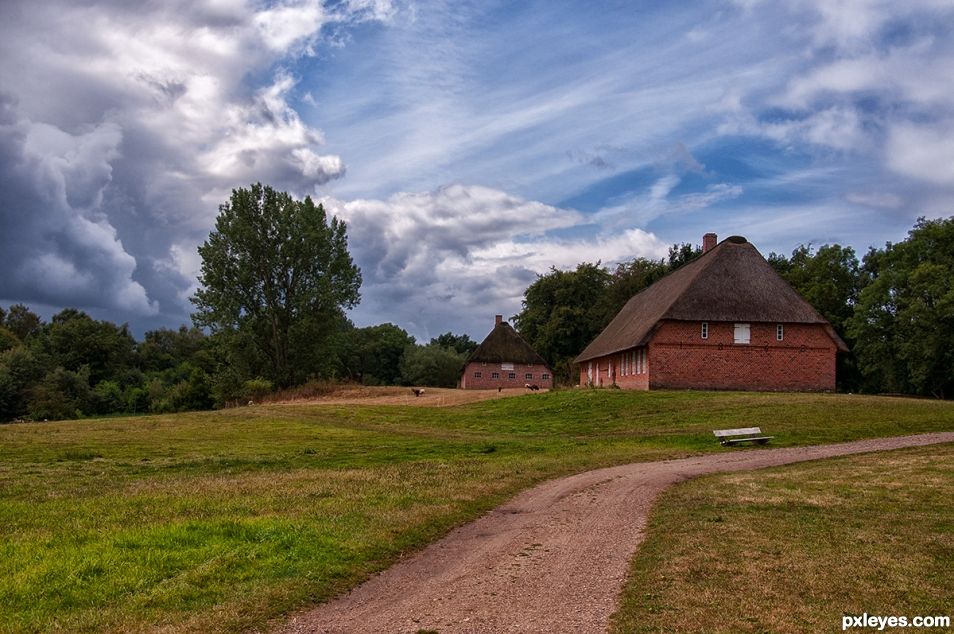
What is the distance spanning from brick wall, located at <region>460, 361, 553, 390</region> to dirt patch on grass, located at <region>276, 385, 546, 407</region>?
718 inches

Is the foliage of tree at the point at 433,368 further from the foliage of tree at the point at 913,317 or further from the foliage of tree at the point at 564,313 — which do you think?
the foliage of tree at the point at 913,317

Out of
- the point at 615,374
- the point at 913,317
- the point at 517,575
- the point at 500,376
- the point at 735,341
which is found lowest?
the point at 517,575

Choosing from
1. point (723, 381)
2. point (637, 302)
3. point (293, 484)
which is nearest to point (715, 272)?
point (723, 381)

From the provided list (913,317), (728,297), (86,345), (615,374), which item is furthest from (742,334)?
(86,345)

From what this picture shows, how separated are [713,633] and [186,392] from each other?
60.7m

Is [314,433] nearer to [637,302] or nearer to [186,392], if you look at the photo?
[637,302]

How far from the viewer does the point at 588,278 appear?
260ft

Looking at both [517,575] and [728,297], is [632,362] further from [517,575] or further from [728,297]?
[517,575]

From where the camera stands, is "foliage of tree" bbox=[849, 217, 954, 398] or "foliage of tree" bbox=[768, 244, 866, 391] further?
"foliage of tree" bbox=[768, 244, 866, 391]

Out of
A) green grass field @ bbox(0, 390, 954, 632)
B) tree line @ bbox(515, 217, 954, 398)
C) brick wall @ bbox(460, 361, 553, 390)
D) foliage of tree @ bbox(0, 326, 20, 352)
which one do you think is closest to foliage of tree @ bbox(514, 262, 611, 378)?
tree line @ bbox(515, 217, 954, 398)

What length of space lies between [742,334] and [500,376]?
3018cm

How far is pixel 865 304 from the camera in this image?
180ft

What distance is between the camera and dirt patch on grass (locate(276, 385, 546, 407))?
42875mm

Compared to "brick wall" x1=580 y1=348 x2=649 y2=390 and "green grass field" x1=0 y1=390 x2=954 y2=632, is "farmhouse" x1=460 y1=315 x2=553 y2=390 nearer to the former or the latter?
"brick wall" x1=580 y1=348 x2=649 y2=390
